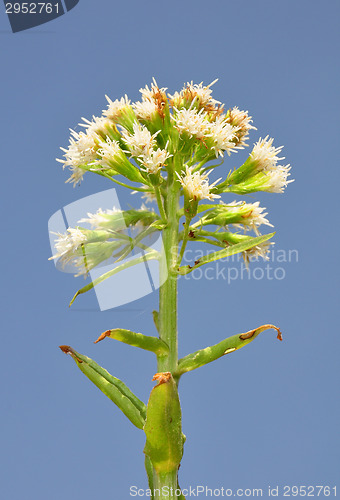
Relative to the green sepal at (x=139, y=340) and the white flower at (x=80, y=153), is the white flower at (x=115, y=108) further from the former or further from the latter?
the green sepal at (x=139, y=340)

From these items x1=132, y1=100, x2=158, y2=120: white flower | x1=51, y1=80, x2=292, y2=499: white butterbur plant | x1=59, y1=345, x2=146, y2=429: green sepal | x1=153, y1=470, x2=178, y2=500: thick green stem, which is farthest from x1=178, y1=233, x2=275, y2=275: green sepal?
x1=153, y1=470, x2=178, y2=500: thick green stem

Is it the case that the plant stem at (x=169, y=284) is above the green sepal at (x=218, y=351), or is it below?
above

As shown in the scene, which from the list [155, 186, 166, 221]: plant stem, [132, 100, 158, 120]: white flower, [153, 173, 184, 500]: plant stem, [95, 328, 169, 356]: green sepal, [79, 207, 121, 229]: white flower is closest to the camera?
[95, 328, 169, 356]: green sepal

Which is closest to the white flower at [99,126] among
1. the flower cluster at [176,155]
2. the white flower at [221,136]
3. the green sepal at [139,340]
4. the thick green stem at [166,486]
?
the flower cluster at [176,155]

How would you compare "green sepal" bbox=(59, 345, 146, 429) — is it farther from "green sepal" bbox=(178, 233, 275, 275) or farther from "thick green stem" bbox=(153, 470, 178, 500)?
"green sepal" bbox=(178, 233, 275, 275)

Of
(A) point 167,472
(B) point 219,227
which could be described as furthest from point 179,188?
(A) point 167,472
